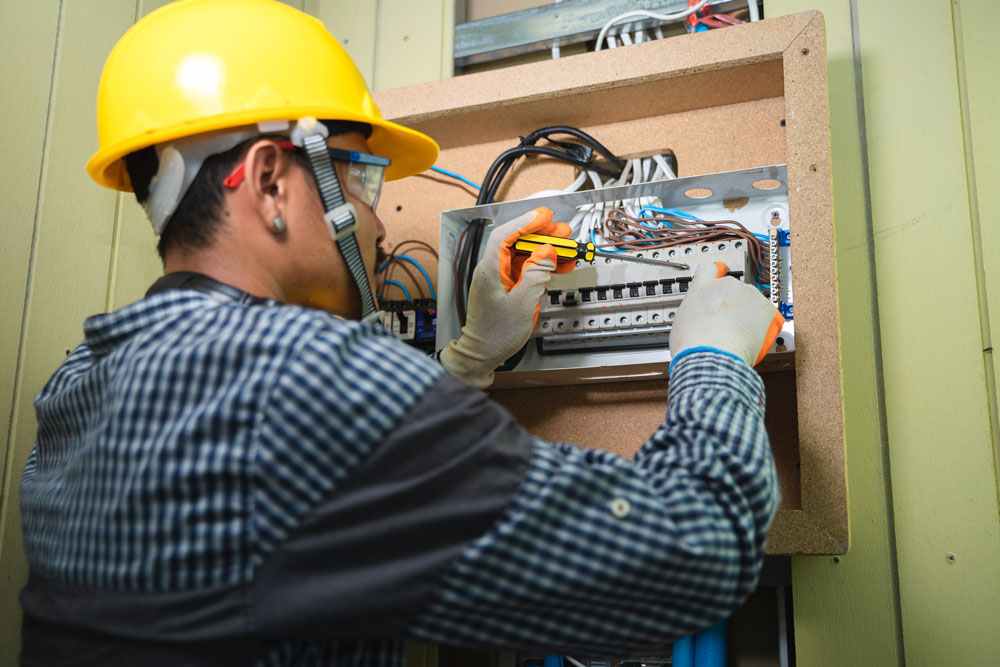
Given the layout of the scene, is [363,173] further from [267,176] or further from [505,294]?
[505,294]

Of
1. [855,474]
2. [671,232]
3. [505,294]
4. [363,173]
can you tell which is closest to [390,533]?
[363,173]

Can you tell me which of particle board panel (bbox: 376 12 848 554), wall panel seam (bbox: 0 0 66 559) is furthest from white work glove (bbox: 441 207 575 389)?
wall panel seam (bbox: 0 0 66 559)

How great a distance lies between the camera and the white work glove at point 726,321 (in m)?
0.93

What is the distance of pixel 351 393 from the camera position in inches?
24.4

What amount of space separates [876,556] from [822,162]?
62cm

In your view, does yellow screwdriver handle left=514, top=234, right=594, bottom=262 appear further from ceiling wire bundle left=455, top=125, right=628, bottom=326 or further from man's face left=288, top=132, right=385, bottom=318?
man's face left=288, top=132, right=385, bottom=318

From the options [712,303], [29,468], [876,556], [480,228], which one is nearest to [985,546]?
[876,556]

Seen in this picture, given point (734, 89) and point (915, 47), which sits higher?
point (915, 47)

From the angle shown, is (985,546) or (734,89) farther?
(734,89)

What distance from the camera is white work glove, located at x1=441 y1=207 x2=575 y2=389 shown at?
46.2 inches

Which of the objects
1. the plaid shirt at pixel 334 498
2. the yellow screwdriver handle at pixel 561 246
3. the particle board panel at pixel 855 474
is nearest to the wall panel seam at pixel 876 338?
the particle board panel at pixel 855 474

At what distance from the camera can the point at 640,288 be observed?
118 centimetres

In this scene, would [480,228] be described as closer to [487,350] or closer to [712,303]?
[487,350]

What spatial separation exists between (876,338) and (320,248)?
93 centimetres
